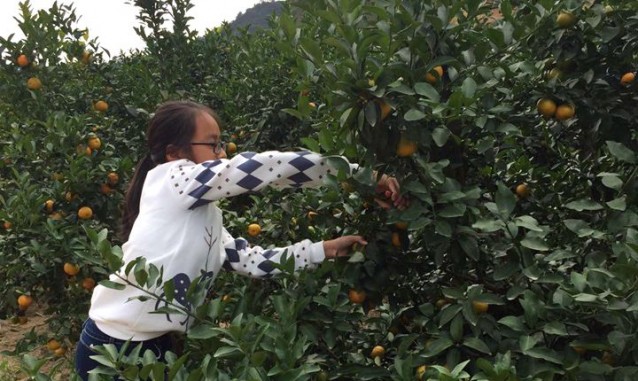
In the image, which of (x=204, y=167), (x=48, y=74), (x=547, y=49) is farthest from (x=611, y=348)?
(x=48, y=74)

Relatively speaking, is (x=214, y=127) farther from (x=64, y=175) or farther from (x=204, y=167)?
(x=64, y=175)

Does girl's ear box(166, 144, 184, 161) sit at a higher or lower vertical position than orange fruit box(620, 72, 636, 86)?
higher

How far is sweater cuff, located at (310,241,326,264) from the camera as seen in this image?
201cm

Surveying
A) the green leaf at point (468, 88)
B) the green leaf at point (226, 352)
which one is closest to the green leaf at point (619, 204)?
the green leaf at point (468, 88)

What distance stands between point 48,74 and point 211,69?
1.40m

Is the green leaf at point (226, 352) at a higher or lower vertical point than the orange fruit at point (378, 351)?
higher

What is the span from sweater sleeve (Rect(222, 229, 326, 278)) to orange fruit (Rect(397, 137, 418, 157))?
415mm

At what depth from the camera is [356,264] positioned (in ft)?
6.26

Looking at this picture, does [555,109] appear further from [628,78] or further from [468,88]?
[468,88]

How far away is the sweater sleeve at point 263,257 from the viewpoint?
2021 millimetres

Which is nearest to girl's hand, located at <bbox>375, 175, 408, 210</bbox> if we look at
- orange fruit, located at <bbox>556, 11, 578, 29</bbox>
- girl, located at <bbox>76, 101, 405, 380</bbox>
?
girl, located at <bbox>76, 101, 405, 380</bbox>

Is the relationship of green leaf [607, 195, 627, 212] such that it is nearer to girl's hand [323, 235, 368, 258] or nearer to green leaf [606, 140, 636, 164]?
green leaf [606, 140, 636, 164]

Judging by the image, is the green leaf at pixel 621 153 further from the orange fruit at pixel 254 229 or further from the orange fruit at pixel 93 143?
the orange fruit at pixel 93 143

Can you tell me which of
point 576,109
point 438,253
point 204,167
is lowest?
point 438,253
